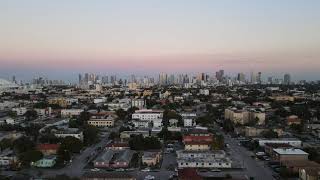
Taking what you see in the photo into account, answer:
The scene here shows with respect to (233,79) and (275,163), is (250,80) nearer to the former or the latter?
(233,79)

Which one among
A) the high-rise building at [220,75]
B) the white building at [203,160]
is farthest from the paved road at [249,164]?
the high-rise building at [220,75]

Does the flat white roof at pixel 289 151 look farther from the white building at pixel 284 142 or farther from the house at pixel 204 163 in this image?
the white building at pixel 284 142

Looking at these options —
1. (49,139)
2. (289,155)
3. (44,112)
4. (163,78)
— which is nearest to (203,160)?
(289,155)

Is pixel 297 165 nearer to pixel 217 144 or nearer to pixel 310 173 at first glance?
pixel 310 173

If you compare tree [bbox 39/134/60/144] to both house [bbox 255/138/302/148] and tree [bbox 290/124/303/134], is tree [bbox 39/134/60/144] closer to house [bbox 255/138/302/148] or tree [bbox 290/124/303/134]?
house [bbox 255/138/302/148]

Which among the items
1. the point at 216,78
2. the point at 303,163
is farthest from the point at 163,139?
the point at 216,78

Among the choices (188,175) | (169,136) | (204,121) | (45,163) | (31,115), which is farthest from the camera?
(31,115)
